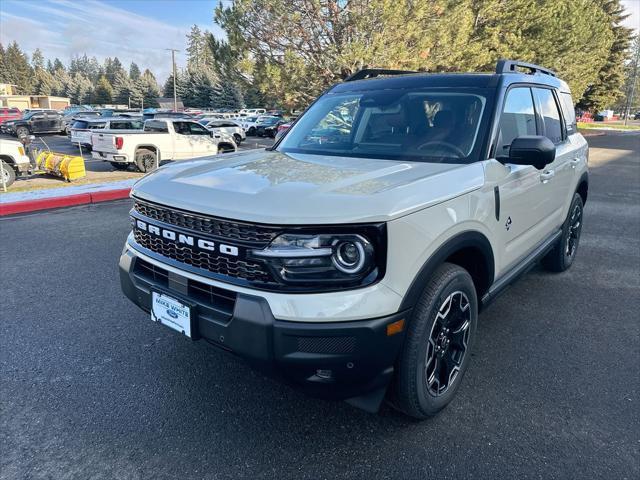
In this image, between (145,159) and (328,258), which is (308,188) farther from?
(145,159)

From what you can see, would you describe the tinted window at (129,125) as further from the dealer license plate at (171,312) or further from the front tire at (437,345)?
the front tire at (437,345)

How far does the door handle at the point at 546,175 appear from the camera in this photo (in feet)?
11.6

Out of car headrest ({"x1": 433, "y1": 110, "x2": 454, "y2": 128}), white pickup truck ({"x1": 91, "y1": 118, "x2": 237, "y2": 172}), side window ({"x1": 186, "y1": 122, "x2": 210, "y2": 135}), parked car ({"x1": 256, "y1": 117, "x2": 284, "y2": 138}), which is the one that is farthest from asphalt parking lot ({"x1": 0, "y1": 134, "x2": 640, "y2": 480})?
parked car ({"x1": 256, "y1": 117, "x2": 284, "y2": 138})

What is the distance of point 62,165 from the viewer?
11.1 m

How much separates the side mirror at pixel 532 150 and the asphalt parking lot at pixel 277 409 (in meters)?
1.42

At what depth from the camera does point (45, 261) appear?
17.4 feet

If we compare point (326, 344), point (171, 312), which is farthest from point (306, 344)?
point (171, 312)

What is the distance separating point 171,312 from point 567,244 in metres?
4.33

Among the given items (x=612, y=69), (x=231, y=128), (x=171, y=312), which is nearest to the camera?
(x=171, y=312)

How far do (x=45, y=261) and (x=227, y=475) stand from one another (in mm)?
4204

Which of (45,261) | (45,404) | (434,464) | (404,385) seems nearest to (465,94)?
(404,385)

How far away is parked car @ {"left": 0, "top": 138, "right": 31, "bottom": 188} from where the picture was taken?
10375mm

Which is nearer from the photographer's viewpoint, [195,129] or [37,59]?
[195,129]

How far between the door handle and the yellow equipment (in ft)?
35.5
